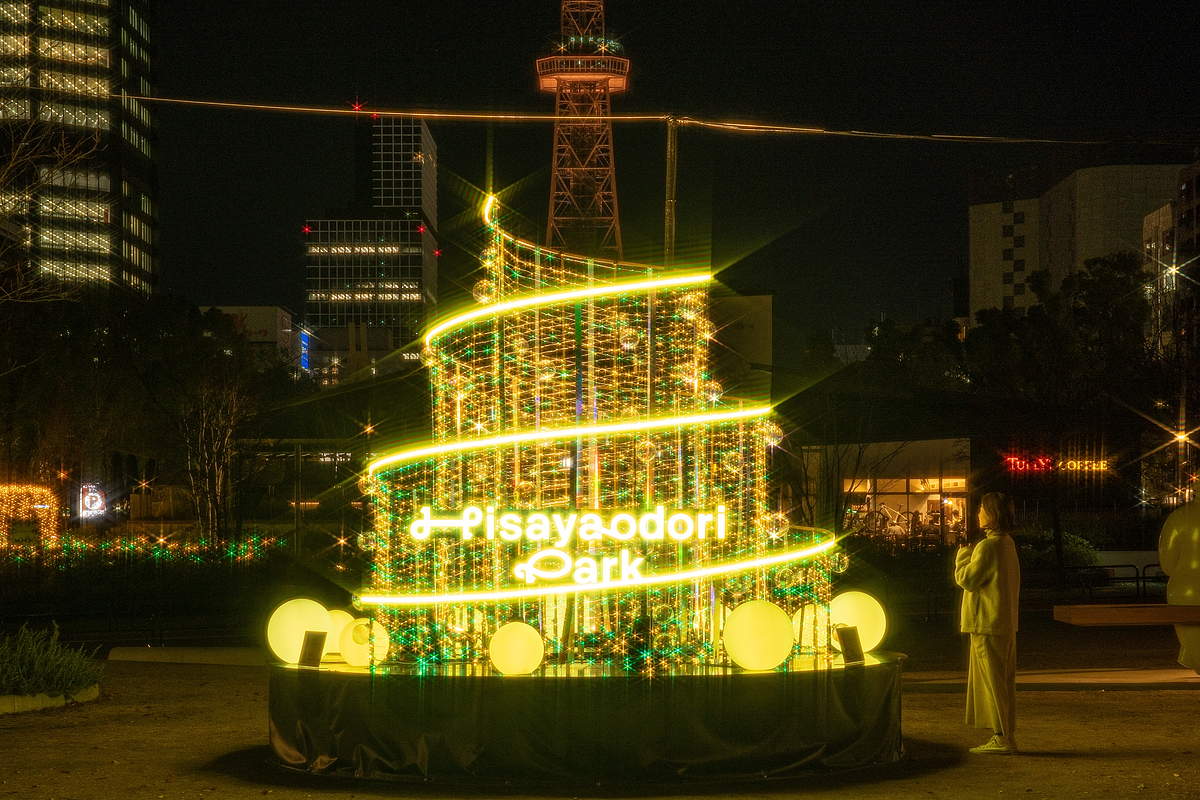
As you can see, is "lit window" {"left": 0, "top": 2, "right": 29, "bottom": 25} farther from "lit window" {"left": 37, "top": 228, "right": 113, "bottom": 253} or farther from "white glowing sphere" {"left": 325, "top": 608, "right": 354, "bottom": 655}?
"white glowing sphere" {"left": 325, "top": 608, "right": 354, "bottom": 655}

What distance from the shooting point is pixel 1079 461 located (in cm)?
3672

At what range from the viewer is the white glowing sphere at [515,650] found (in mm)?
10109

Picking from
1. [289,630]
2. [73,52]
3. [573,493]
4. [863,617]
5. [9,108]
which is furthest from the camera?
[73,52]

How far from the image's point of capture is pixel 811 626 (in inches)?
464

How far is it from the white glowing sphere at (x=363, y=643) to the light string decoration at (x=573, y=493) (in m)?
0.18

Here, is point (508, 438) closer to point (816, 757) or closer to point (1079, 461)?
point (816, 757)

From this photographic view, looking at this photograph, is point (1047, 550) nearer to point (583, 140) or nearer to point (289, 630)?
point (583, 140)

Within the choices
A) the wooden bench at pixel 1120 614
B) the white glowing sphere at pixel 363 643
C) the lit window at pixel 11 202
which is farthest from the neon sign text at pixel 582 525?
the lit window at pixel 11 202

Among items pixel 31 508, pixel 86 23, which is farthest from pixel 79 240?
pixel 31 508

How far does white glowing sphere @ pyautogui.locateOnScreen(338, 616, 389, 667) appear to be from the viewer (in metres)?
10.9

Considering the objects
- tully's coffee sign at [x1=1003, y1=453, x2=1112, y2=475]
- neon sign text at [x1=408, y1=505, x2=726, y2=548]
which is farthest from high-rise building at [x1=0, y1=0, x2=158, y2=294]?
neon sign text at [x1=408, y1=505, x2=726, y2=548]

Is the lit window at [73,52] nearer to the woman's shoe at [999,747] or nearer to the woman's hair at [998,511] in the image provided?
the woman's hair at [998,511]

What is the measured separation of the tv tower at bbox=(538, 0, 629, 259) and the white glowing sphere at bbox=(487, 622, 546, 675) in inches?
1381

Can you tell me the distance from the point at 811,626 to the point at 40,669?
764 centimetres
